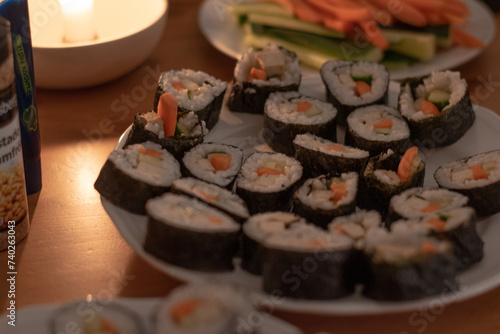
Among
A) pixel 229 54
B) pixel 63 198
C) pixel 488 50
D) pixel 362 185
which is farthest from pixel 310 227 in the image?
pixel 488 50

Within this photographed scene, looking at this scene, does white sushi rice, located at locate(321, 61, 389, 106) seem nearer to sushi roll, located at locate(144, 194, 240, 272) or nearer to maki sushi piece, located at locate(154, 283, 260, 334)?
sushi roll, located at locate(144, 194, 240, 272)

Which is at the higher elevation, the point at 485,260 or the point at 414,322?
the point at 485,260

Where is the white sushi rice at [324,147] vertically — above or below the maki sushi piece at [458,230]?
below

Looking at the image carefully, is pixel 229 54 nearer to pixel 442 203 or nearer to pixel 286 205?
pixel 286 205

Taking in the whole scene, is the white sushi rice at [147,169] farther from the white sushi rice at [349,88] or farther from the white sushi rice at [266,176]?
the white sushi rice at [349,88]

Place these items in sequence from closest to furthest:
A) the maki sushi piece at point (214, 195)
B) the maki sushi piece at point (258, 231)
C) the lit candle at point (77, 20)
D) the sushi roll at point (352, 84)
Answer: the maki sushi piece at point (258, 231) < the maki sushi piece at point (214, 195) < the sushi roll at point (352, 84) < the lit candle at point (77, 20)

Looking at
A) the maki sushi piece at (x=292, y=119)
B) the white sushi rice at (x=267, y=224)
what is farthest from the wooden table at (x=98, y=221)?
the maki sushi piece at (x=292, y=119)
